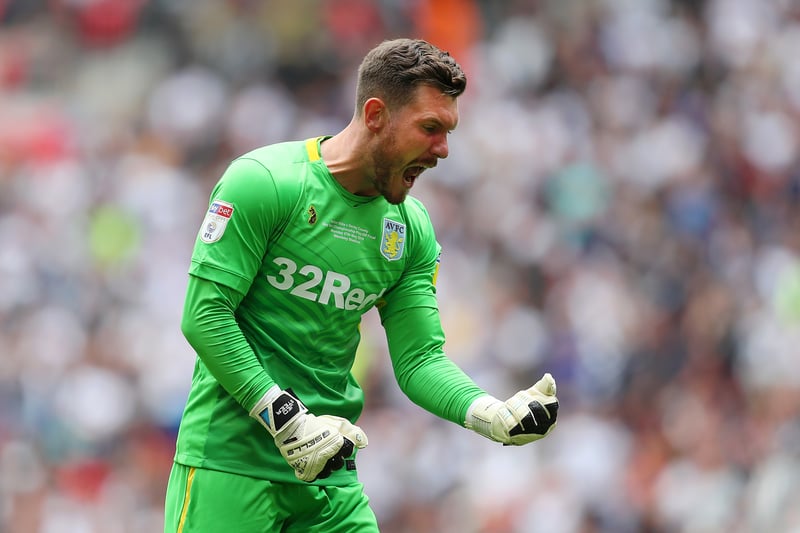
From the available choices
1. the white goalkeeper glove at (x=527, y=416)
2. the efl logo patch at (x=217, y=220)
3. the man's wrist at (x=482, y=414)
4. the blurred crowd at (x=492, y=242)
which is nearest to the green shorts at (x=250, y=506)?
the man's wrist at (x=482, y=414)

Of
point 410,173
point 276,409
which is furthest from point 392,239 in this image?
point 276,409

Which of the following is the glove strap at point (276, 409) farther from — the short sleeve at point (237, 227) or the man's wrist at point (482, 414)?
the man's wrist at point (482, 414)

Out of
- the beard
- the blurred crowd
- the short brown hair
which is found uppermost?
the blurred crowd

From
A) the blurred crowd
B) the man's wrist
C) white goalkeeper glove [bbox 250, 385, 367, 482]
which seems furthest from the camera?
the blurred crowd

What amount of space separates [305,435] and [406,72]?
131cm

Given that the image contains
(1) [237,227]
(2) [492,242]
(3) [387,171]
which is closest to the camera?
(1) [237,227]

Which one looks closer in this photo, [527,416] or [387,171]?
[527,416]

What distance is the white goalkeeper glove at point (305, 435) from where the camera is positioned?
420 centimetres

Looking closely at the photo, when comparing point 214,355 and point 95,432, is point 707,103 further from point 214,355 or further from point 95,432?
point 214,355

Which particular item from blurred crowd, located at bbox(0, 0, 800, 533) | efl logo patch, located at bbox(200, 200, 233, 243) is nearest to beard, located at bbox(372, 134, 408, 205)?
efl logo patch, located at bbox(200, 200, 233, 243)

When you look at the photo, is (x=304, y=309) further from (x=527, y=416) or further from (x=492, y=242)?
(x=492, y=242)

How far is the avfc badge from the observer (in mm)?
4758

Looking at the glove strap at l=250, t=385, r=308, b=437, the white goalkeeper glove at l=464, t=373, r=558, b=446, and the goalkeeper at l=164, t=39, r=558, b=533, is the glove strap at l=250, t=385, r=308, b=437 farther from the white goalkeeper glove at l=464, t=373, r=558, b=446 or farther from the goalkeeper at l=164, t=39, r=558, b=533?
the white goalkeeper glove at l=464, t=373, r=558, b=446

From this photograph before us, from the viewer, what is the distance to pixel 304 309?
4617 mm
